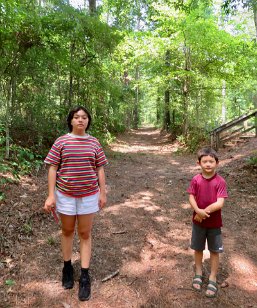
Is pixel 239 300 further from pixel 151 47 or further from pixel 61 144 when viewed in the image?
pixel 151 47

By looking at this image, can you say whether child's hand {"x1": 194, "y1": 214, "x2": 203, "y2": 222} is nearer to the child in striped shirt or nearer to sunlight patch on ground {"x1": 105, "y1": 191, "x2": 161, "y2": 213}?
the child in striped shirt

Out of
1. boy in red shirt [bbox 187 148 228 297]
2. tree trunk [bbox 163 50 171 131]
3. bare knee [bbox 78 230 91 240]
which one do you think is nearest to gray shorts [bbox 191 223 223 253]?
boy in red shirt [bbox 187 148 228 297]

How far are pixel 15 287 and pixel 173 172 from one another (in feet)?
22.6

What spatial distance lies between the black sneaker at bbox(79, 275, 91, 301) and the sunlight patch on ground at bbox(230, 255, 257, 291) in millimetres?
1737

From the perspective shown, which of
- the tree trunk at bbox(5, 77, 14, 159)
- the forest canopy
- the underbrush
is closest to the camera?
the underbrush

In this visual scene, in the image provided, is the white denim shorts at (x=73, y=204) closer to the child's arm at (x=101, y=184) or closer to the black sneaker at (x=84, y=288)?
the child's arm at (x=101, y=184)

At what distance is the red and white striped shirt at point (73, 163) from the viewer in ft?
9.64

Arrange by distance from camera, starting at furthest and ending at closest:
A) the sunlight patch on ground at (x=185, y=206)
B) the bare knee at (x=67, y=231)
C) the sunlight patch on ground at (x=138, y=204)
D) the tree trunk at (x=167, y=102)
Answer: the tree trunk at (x=167, y=102)
the sunlight patch on ground at (x=185, y=206)
the sunlight patch on ground at (x=138, y=204)
the bare knee at (x=67, y=231)

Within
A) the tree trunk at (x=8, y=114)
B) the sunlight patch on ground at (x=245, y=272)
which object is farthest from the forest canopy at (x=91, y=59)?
the sunlight patch on ground at (x=245, y=272)

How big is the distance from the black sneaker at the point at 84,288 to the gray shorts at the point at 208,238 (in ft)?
4.14

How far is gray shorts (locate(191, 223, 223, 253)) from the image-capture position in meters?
3.10

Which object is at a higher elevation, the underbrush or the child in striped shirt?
the child in striped shirt

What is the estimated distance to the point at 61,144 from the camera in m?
2.95

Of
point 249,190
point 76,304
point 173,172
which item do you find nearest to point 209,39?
point 173,172
